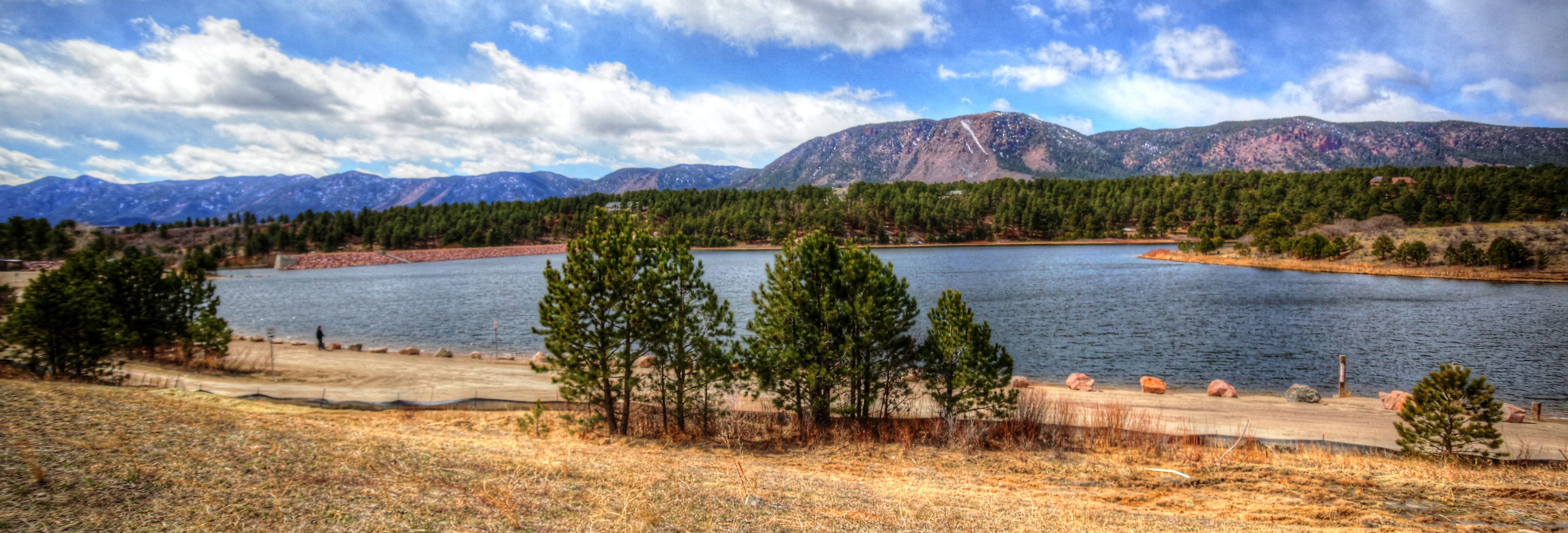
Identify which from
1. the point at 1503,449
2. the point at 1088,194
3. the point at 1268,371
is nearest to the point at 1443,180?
the point at 1088,194

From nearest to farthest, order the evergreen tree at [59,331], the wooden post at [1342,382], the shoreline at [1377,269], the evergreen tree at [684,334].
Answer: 1. the evergreen tree at [684,334]
2. the evergreen tree at [59,331]
3. the wooden post at [1342,382]
4. the shoreline at [1377,269]

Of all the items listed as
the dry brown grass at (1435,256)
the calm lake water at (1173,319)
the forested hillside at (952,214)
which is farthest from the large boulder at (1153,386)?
the forested hillside at (952,214)

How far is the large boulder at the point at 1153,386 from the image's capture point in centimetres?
2398

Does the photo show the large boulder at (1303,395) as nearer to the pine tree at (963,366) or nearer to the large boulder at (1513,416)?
the large boulder at (1513,416)

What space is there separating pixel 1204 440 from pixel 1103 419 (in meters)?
2.32

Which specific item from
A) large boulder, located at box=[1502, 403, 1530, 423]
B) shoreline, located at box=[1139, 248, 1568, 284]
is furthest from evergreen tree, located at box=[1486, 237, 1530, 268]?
large boulder, located at box=[1502, 403, 1530, 423]

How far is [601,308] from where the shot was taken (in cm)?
1515

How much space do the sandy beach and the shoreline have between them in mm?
65530

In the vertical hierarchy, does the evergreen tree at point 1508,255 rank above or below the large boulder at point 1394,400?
above

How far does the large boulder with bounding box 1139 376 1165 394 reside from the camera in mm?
23984

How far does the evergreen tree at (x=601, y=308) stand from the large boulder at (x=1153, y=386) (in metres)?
19.5

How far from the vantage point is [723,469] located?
37.5 feet

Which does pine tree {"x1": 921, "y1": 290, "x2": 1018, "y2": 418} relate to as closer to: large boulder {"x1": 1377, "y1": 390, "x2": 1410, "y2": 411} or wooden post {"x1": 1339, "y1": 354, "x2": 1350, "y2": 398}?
large boulder {"x1": 1377, "y1": 390, "x2": 1410, "y2": 411}

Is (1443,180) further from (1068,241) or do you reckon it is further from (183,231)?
(183,231)
